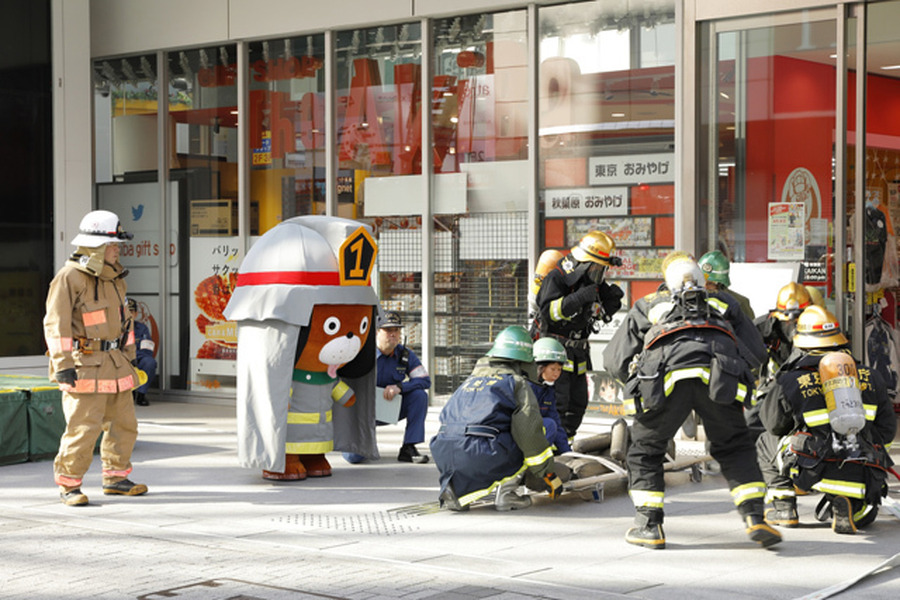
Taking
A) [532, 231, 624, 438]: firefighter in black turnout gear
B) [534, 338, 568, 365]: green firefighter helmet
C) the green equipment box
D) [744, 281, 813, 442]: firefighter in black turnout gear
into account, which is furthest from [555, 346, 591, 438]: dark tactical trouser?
the green equipment box

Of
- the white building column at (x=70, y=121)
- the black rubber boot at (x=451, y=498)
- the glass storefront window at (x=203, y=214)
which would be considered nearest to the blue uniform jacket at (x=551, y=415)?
the black rubber boot at (x=451, y=498)

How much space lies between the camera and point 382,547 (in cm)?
727

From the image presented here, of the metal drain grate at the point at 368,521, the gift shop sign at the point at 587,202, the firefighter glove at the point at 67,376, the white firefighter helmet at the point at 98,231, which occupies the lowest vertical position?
the metal drain grate at the point at 368,521

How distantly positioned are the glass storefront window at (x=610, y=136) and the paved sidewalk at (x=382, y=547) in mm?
3013

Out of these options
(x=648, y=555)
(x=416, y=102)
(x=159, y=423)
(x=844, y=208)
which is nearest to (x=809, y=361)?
(x=648, y=555)

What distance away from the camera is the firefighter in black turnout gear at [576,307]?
997cm

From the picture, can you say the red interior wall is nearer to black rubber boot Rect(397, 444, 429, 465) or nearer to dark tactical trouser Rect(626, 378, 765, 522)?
black rubber boot Rect(397, 444, 429, 465)

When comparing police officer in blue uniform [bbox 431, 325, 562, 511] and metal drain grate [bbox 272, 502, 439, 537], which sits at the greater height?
police officer in blue uniform [bbox 431, 325, 562, 511]

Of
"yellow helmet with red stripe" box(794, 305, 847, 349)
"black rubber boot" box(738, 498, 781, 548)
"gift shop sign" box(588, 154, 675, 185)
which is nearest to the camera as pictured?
"black rubber boot" box(738, 498, 781, 548)

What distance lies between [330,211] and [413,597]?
8758 millimetres

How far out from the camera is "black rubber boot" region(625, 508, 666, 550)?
7176mm

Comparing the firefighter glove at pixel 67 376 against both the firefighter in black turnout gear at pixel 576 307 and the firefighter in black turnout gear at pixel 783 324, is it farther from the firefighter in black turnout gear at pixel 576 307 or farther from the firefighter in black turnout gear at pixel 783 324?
the firefighter in black turnout gear at pixel 783 324

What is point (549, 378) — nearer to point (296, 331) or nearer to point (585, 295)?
point (585, 295)

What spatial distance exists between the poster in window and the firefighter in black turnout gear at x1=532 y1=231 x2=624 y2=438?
2092 millimetres
